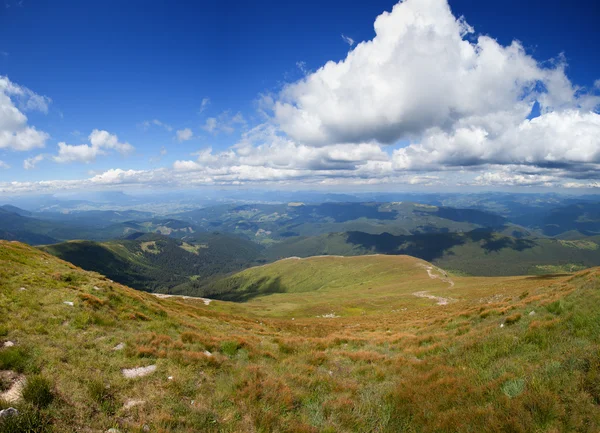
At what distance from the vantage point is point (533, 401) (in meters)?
6.72

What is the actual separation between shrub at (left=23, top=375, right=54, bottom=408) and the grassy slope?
0.69ft

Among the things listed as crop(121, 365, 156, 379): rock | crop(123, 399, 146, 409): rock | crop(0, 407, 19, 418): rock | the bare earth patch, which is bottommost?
crop(121, 365, 156, 379): rock

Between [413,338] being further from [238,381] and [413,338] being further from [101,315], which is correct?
[101,315]

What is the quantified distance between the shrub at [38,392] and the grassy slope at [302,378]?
0.69ft

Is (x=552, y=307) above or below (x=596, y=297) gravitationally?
below

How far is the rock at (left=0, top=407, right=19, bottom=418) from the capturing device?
5891mm

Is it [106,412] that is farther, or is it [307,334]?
[307,334]

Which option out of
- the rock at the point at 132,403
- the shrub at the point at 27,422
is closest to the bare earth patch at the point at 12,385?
the shrub at the point at 27,422

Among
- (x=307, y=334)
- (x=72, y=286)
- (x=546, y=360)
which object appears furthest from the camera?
(x=307, y=334)

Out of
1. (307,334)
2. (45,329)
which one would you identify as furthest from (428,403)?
(307,334)

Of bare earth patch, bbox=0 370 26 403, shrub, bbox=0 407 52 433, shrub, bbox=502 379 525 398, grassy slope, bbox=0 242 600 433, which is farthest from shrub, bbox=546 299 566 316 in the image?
bare earth patch, bbox=0 370 26 403

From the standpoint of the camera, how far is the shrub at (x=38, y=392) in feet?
21.7

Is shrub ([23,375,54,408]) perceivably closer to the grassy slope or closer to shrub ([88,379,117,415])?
the grassy slope

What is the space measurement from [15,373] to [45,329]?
4.26 metres
